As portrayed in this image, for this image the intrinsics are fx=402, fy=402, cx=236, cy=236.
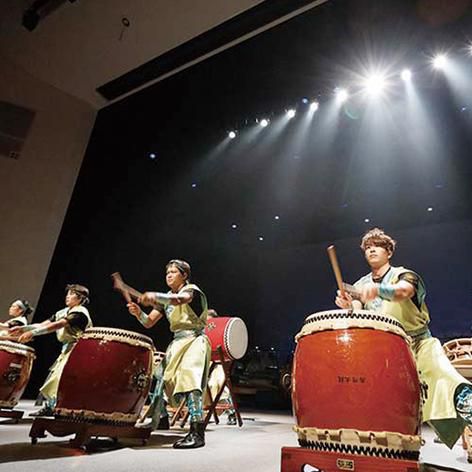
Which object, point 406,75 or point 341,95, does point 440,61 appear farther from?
point 341,95

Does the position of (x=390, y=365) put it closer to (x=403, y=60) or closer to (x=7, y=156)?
(x=403, y=60)

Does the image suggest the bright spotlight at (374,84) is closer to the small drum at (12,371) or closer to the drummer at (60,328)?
the drummer at (60,328)

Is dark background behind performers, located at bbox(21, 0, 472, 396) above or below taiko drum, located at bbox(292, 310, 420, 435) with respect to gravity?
above

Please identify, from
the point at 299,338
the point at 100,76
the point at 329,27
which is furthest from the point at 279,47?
the point at 299,338

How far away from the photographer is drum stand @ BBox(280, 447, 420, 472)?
1190 mm

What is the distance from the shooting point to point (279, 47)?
473 cm

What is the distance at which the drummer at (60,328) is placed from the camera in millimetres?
2629

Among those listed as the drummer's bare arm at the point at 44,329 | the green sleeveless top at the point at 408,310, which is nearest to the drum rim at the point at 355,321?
the green sleeveless top at the point at 408,310

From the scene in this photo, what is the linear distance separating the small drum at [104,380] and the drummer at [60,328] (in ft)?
2.23

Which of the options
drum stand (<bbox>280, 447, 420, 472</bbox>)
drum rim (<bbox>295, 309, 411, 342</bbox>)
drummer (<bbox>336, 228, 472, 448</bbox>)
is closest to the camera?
drum stand (<bbox>280, 447, 420, 472</bbox>)

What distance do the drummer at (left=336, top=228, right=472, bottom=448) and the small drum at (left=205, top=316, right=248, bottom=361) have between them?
6.07 feet

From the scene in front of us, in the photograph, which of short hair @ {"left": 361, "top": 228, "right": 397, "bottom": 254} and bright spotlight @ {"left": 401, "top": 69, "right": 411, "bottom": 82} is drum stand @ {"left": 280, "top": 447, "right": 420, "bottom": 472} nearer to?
short hair @ {"left": 361, "top": 228, "right": 397, "bottom": 254}

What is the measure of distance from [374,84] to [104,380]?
192 inches

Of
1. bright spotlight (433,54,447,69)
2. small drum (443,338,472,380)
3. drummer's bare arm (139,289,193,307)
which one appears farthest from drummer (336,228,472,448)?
bright spotlight (433,54,447,69)
